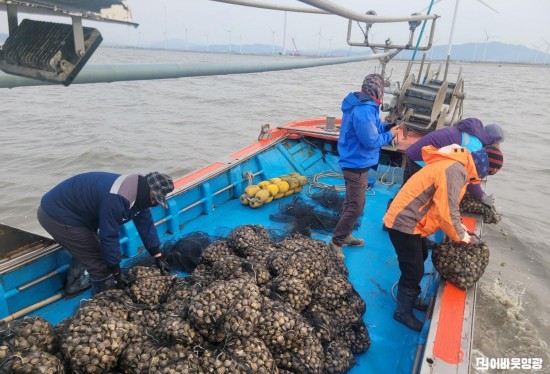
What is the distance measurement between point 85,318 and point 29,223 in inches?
301

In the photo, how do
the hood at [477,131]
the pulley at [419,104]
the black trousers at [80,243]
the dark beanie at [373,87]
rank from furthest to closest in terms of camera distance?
the pulley at [419,104], the dark beanie at [373,87], the hood at [477,131], the black trousers at [80,243]

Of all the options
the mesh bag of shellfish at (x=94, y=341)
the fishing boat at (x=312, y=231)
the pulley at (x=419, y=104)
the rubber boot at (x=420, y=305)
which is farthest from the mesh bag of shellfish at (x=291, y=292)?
the pulley at (x=419, y=104)

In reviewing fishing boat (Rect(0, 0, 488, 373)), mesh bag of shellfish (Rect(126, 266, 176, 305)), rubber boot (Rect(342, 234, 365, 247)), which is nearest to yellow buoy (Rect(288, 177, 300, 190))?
fishing boat (Rect(0, 0, 488, 373))

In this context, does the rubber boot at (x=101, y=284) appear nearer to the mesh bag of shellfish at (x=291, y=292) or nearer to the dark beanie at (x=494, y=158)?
the mesh bag of shellfish at (x=291, y=292)

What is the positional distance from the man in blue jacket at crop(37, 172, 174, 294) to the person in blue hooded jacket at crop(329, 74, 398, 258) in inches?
79.9

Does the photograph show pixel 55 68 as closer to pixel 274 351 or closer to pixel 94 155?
pixel 274 351

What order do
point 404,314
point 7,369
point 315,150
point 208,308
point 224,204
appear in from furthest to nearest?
point 315,150, point 224,204, point 404,314, point 208,308, point 7,369

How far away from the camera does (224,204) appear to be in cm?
593

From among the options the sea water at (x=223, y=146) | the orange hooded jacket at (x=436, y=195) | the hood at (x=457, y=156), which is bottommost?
the sea water at (x=223, y=146)

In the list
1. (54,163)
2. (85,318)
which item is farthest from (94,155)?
(85,318)

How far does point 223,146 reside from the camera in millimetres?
14156

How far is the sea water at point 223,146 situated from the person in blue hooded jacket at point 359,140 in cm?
115

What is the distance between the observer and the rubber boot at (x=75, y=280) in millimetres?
3716

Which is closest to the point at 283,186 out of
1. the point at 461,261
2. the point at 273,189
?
the point at 273,189
